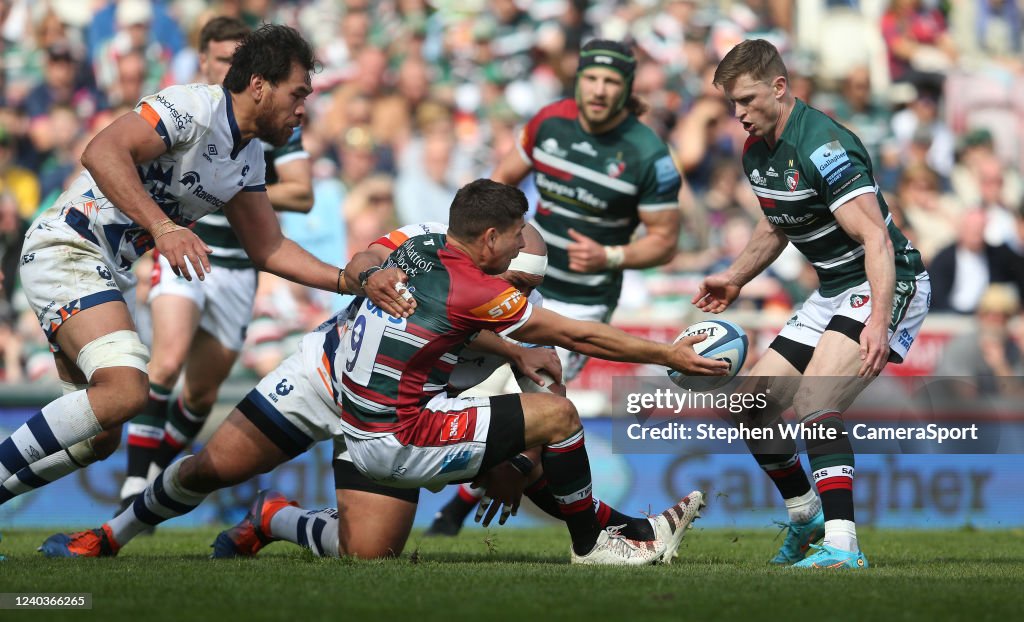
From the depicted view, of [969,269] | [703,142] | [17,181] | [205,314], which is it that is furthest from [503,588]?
[17,181]

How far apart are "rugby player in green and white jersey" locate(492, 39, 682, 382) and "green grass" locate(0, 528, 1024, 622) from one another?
8.03 ft

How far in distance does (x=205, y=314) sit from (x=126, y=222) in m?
2.36

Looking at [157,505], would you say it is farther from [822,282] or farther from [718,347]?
[822,282]

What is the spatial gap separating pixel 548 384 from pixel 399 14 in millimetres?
11668

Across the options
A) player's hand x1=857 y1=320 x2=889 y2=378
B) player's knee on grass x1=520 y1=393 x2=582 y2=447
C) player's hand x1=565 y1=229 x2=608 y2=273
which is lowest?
player's knee on grass x1=520 y1=393 x2=582 y2=447

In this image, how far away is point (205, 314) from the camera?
370 inches

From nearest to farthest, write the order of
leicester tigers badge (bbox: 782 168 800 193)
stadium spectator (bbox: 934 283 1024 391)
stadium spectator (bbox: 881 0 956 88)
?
leicester tigers badge (bbox: 782 168 800 193)
stadium spectator (bbox: 934 283 1024 391)
stadium spectator (bbox: 881 0 956 88)

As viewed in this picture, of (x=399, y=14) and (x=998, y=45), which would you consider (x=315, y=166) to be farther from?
(x=998, y=45)

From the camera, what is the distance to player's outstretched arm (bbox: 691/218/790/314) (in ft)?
25.6

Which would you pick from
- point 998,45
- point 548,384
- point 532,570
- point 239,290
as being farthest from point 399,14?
point 532,570

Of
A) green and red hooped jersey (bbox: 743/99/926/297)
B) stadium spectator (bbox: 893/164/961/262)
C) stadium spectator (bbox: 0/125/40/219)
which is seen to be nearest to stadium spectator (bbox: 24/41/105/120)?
stadium spectator (bbox: 0/125/40/219)

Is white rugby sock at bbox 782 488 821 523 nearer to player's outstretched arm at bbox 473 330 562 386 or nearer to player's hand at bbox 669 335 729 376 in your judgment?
player's hand at bbox 669 335 729 376

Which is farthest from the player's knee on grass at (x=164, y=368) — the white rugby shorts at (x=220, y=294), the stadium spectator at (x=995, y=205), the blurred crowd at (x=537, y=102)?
the stadium spectator at (x=995, y=205)

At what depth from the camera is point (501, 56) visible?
1738 cm
